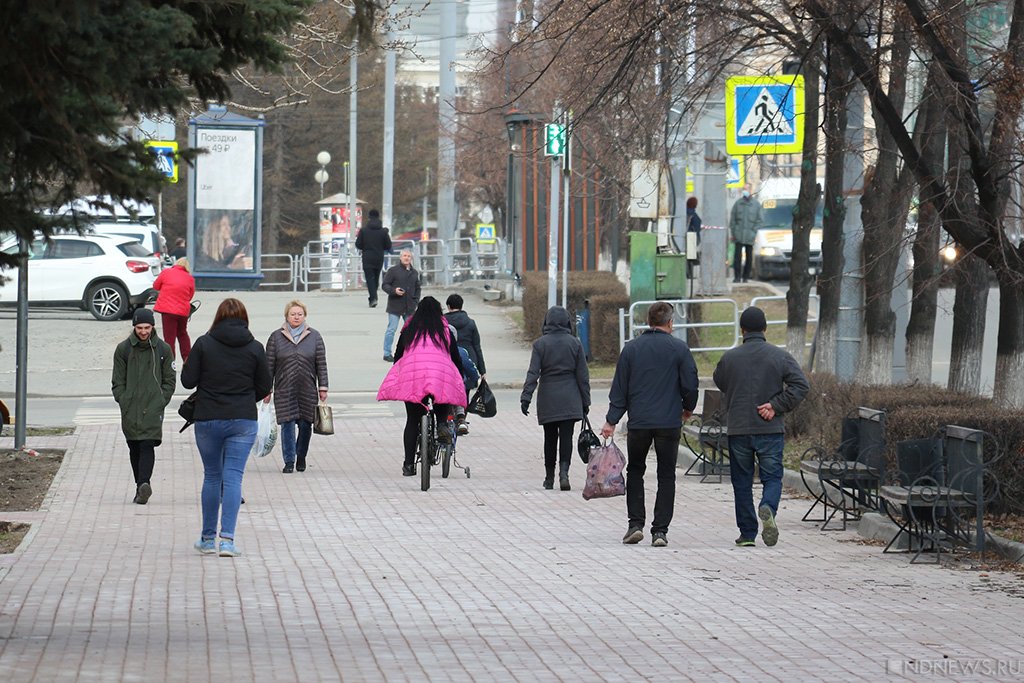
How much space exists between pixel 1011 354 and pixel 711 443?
10.3ft

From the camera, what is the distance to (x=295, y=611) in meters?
8.42

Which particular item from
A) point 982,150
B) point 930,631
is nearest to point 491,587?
point 930,631

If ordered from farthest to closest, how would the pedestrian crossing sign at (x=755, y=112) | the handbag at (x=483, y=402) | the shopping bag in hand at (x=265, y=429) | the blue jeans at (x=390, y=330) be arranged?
the blue jeans at (x=390, y=330) → the pedestrian crossing sign at (x=755, y=112) → the handbag at (x=483, y=402) → the shopping bag in hand at (x=265, y=429)

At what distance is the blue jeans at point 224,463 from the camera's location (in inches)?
402

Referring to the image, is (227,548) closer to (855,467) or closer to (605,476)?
(605,476)

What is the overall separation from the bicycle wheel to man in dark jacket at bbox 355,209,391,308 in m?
16.8

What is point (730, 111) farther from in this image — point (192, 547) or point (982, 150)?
point (192, 547)

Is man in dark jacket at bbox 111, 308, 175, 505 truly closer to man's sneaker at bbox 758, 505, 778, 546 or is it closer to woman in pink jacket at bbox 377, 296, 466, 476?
woman in pink jacket at bbox 377, 296, 466, 476

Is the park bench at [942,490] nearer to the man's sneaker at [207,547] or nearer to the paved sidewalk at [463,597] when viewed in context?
the paved sidewalk at [463,597]

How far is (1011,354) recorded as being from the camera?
42.2ft

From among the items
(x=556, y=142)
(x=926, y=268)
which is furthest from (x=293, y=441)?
(x=926, y=268)

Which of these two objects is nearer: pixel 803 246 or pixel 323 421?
pixel 323 421

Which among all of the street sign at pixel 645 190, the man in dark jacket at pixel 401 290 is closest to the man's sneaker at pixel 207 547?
the street sign at pixel 645 190

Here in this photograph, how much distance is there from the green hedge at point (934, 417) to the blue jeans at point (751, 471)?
140 centimetres
